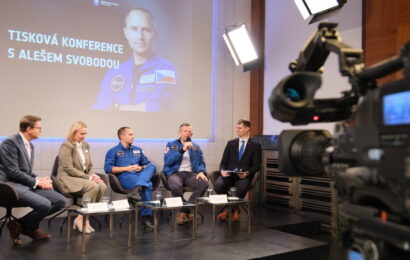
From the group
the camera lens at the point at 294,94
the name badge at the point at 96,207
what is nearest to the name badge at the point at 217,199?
the name badge at the point at 96,207

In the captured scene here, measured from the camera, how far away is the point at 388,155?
93cm

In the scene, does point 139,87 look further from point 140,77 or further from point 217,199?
point 217,199

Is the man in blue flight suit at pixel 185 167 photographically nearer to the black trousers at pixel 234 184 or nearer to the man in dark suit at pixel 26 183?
the black trousers at pixel 234 184

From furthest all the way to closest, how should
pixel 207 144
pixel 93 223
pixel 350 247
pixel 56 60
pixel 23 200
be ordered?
pixel 207 144, pixel 56 60, pixel 93 223, pixel 23 200, pixel 350 247

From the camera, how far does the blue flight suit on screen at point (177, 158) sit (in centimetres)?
471

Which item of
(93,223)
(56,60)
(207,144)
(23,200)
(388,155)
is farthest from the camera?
(207,144)

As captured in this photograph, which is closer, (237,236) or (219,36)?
(237,236)

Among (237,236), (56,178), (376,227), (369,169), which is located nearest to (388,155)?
(369,169)

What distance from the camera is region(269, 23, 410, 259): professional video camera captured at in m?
0.92

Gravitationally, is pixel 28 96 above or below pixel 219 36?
A: below

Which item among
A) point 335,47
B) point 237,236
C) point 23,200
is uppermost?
point 335,47

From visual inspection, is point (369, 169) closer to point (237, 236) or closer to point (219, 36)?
point (237, 236)

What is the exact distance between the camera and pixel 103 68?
4977 millimetres

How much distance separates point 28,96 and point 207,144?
251 centimetres
